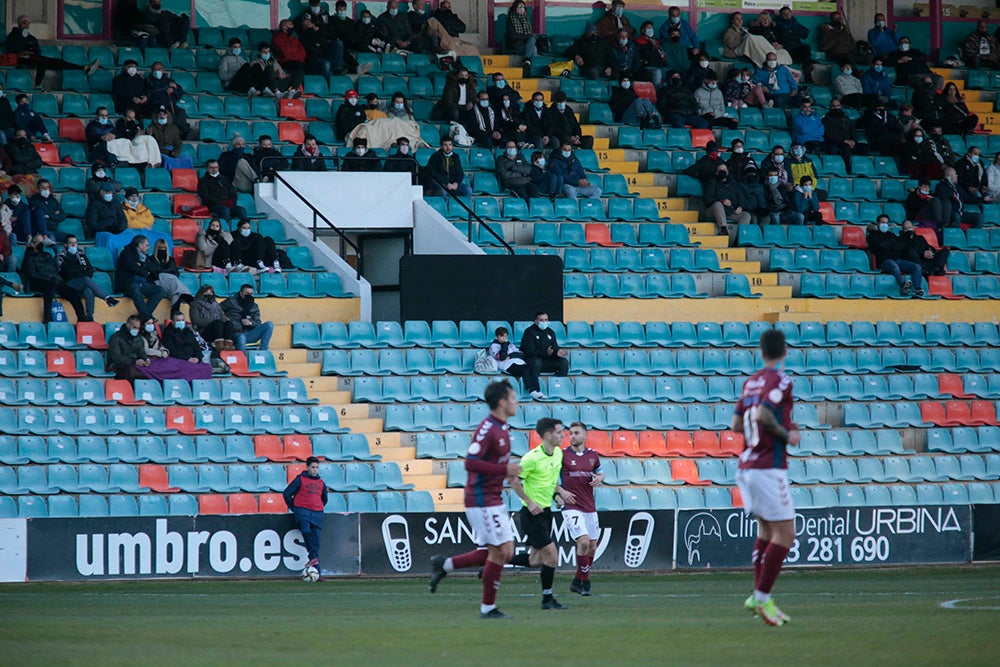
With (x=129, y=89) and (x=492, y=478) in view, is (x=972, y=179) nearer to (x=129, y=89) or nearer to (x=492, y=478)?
(x=129, y=89)

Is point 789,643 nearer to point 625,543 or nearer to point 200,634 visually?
point 200,634

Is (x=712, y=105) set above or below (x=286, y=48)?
below

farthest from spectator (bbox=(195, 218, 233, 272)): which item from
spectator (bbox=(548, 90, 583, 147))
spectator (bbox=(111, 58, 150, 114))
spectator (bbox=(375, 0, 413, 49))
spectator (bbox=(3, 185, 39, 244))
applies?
spectator (bbox=(375, 0, 413, 49))

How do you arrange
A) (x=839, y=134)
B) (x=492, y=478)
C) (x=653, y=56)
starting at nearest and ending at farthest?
(x=492, y=478) < (x=839, y=134) < (x=653, y=56)

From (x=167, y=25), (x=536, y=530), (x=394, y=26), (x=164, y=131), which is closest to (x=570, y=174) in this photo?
(x=394, y=26)

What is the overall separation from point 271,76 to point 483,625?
17058 mm

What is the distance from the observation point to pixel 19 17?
87.0 ft

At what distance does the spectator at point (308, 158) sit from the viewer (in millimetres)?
24125

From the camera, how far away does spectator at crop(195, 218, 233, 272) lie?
22078mm

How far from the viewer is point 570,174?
84.2 feet

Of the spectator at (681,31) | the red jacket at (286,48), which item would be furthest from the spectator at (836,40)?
the red jacket at (286,48)

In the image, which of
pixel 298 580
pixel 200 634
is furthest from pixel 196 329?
pixel 200 634

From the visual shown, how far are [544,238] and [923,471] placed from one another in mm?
7194

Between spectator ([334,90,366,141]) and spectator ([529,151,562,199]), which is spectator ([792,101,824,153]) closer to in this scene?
spectator ([529,151,562,199])
